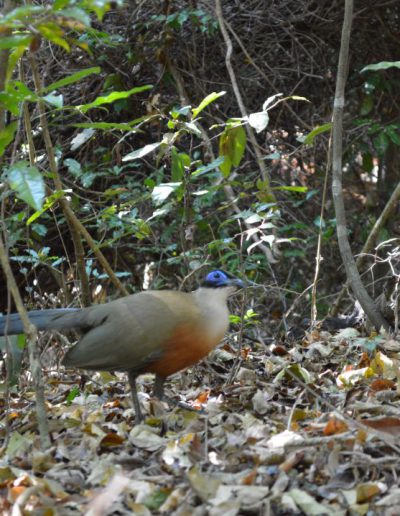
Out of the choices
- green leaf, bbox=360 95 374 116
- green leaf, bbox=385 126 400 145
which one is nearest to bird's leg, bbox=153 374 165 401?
green leaf, bbox=385 126 400 145

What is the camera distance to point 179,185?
4.32 m

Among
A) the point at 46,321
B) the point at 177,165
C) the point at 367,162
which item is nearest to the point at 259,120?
the point at 177,165

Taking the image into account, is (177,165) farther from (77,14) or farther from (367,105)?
(367,105)

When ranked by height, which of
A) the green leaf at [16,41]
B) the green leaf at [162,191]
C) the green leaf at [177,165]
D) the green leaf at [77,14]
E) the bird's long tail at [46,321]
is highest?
the green leaf at [77,14]

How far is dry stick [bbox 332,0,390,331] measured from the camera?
15.1 ft

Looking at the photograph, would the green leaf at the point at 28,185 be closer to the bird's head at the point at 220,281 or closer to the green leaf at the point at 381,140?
the bird's head at the point at 220,281

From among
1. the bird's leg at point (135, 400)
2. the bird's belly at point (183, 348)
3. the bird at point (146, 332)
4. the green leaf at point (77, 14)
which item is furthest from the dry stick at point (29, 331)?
the green leaf at point (77, 14)

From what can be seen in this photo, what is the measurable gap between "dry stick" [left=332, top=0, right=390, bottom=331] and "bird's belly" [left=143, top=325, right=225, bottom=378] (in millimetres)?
1392

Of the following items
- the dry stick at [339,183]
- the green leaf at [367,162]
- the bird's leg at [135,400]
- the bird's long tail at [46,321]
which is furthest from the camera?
the green leaf at [367,162]

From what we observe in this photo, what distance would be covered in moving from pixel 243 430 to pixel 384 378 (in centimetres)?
97

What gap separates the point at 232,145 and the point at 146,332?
1.40m

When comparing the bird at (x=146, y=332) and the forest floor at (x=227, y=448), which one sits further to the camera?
the bird at (x=146, y=332)

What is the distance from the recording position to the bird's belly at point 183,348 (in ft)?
11.9

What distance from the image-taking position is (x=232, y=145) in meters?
4.53
